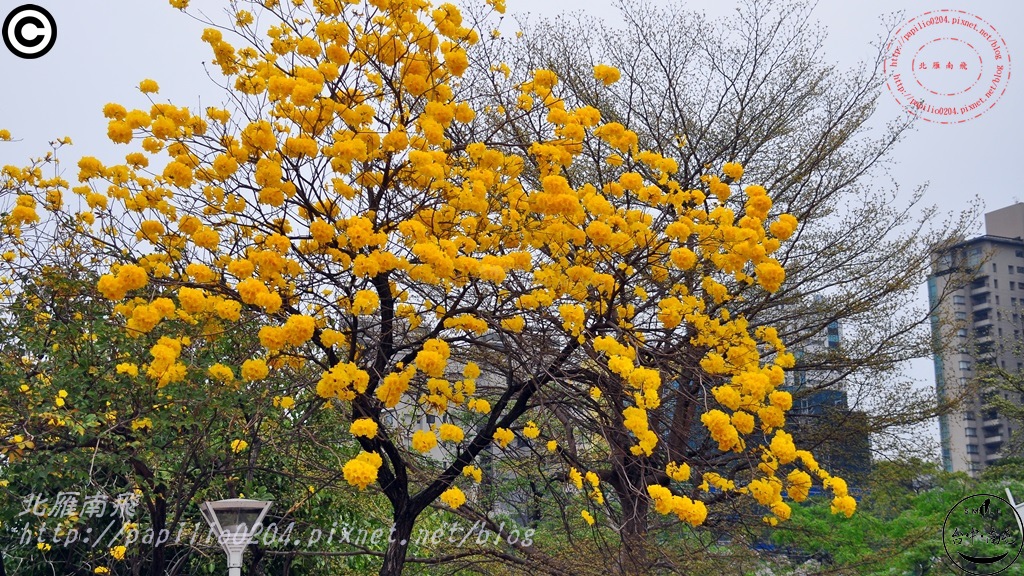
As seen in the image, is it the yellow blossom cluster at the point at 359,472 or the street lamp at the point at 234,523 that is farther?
the street lamp at the point at 234,523

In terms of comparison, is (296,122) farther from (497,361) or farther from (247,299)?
(497,361)

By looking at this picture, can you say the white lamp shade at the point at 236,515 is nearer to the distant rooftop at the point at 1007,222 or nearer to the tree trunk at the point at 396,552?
the tree trunk at the point at 396,552

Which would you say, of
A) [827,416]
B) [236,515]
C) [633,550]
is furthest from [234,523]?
[827,416]

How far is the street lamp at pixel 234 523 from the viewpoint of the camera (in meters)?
6.05

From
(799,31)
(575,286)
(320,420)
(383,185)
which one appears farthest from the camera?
(799,31)

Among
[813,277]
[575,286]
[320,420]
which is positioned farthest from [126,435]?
[813,277]

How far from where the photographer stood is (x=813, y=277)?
11.4 meters

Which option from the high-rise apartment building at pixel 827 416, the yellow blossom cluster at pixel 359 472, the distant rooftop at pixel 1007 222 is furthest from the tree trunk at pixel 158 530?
the distant rooftop at pixel 1007 222

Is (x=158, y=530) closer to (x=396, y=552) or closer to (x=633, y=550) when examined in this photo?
(x=396, y=552)

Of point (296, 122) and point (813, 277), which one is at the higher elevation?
point (813, 277)

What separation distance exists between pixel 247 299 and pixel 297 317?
0.92 feet

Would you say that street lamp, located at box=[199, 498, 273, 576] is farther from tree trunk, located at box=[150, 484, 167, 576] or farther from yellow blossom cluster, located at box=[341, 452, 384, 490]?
yellow blossom cluster, located at box=[341, 452, 384, 490]

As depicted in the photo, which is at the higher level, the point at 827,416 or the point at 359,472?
the point at 827,416

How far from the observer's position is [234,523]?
20.0 ft
